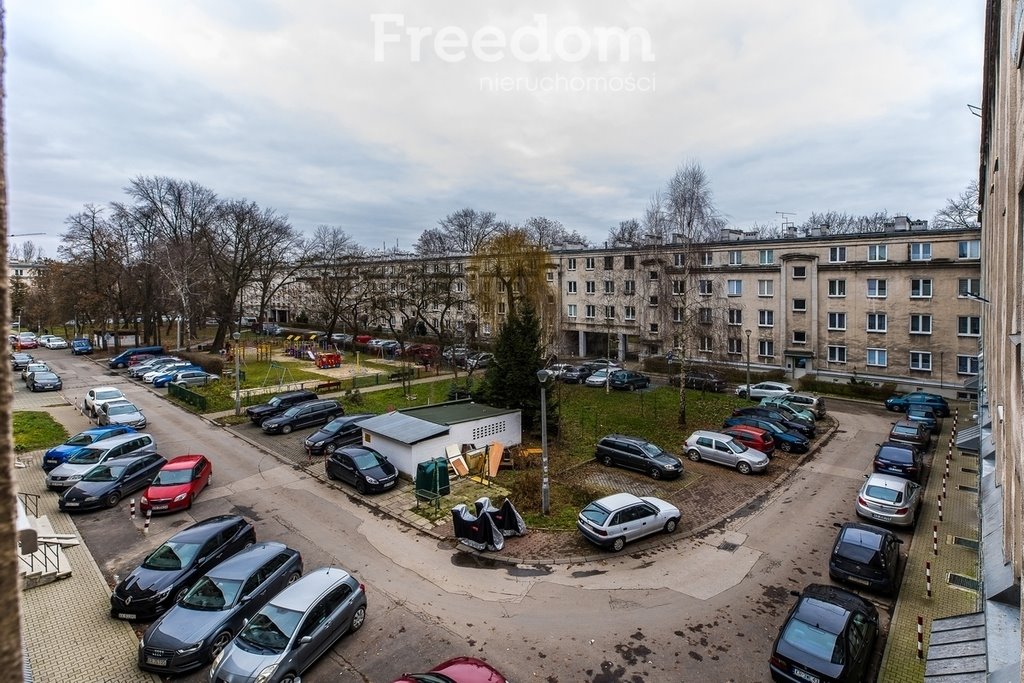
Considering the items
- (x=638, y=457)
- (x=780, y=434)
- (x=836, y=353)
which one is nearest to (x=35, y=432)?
(x=638, y=457)

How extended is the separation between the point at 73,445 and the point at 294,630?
17128mm

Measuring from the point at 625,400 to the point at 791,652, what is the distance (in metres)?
23.7

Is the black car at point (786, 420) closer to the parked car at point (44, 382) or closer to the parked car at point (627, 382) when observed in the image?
the parked car at point (627, 382)

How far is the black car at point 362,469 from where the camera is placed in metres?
17.4

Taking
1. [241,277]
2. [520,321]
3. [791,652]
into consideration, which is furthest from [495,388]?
[241,277]

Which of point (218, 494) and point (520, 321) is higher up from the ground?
point (520, 321)

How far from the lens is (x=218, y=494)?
1736 cm

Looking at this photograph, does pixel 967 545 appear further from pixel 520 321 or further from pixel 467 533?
pixel 520 321

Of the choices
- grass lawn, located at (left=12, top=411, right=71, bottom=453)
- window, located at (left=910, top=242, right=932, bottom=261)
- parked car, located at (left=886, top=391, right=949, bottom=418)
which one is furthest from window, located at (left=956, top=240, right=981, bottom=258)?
grass lawn, located at (left=12, top=411, right=71, bottom=453)

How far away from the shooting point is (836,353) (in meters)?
36.7

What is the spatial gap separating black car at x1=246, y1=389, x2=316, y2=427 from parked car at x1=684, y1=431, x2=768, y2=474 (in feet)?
64.2

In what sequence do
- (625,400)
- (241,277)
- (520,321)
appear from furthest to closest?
(241,277) < (625,400) < (520,321)

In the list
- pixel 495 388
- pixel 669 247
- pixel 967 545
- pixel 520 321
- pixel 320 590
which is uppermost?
pixel 669 247

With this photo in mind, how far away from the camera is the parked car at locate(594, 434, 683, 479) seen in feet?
62.6
